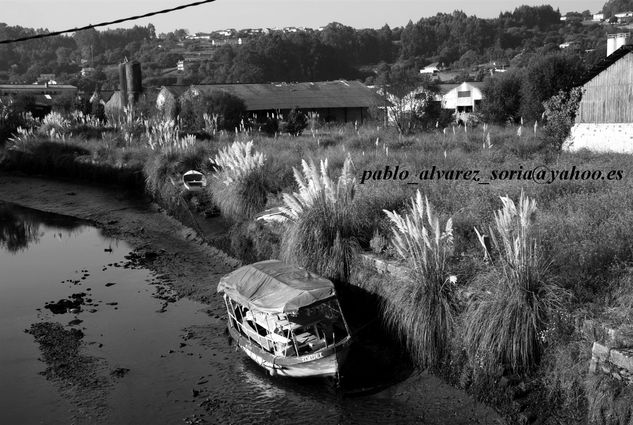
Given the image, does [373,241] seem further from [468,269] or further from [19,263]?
[19,263]

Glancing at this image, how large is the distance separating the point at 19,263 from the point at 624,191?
18830mm

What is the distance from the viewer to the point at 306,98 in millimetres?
64062

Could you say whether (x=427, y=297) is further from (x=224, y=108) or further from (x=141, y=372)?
(x=224, y=108)

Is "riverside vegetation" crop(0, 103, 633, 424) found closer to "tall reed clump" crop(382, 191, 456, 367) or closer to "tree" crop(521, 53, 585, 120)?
"tall reed clump" crop(382, 191, 456, 367)

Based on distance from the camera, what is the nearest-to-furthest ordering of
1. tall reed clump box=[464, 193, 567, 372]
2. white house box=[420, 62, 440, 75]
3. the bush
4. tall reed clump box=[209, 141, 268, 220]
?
1. tall reed clump box=[464, 193, 567, 372]
2. tall reed clump box=[209, 141, 268, 220]
3. the bush
4. white house box=[420, 62, 440, 75]

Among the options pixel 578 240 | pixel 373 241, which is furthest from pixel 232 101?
pixel 578 240

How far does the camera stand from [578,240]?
12195 mm

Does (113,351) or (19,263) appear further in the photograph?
(19,263)

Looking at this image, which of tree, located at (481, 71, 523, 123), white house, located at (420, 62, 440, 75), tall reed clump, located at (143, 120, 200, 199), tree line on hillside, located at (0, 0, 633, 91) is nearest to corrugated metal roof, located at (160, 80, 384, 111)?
tree, located at (481, 71, 523, 123)

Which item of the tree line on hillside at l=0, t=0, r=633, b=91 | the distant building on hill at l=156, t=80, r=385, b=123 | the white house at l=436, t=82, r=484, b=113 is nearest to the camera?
the distant building on hill at l=156, t=80, r=385, b=123

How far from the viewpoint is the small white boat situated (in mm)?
27547

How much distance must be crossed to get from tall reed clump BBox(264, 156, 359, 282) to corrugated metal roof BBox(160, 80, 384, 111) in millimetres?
44164

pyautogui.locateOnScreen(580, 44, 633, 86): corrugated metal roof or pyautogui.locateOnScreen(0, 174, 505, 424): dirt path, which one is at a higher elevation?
pyautogui.locateOnScreen(580, 44, 633, 86): corrugated metal roof

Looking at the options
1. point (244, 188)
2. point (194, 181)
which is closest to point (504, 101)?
point (194, 181)
